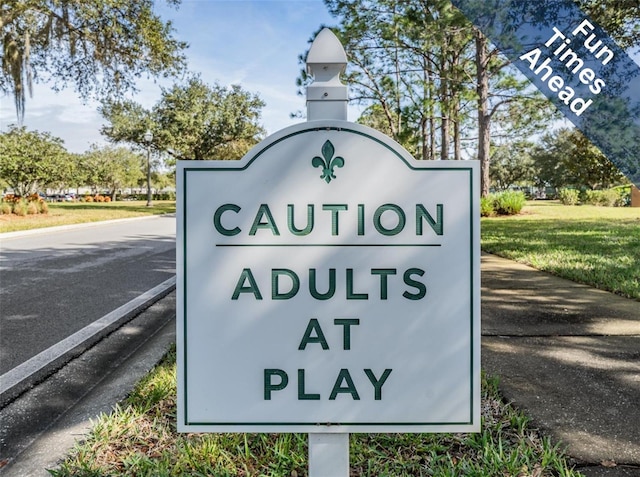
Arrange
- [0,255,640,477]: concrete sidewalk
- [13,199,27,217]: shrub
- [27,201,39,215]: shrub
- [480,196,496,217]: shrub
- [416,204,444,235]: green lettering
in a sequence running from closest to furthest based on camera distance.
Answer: [416,204,444,235]: green lettering < [0,255,640,477]: concrete sidewalk < [480,196,496,217]: shrub < [13,199,27,217]: shrub < [27,201,39,215]: shrub

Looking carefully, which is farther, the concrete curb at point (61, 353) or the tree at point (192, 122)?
the tree at point (192, 122)

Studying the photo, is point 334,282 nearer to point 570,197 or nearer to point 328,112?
point 328,112

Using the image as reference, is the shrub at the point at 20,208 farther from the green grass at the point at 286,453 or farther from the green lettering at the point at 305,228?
the green lettering at the point at 305,228

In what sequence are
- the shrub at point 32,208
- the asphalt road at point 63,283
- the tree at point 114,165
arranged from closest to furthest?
the asphalt road at point 63,283 → the shrub at point 32,208 → the tree at point 114,165

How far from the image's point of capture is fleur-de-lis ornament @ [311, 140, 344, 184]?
1286 millimetres

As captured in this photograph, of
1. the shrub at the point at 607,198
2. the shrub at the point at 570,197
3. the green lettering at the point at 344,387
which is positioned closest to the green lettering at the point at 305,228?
the green lettering at the point at 344,387

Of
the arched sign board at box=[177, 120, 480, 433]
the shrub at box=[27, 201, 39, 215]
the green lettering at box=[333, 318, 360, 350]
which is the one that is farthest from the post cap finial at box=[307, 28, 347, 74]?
the shrub at box=[27, 201, 39, 215]

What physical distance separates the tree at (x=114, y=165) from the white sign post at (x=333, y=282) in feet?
205

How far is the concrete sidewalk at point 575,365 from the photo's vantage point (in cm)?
208

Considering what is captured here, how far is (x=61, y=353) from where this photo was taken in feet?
11.5

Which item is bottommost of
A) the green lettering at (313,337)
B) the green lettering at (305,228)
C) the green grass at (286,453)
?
the green grass at (286,453)

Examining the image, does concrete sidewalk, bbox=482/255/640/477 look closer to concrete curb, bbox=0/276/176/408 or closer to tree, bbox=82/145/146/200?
concrete curb, bbox=0/276/176/408

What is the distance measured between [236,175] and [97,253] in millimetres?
9260

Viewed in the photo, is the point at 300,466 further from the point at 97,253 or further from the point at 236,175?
the point at 97,253
